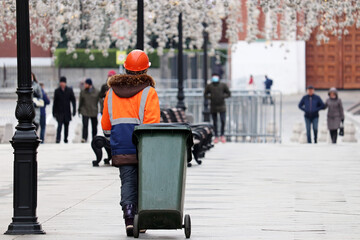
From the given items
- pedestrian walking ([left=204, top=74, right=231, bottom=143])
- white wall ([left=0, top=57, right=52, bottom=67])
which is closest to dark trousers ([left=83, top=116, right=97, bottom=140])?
pedestrian walking ([left=204, top=74, right=231, bottom=143])

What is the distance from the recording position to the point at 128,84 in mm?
8734

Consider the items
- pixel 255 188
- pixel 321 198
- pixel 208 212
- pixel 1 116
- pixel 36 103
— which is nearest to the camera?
pixel 208 212

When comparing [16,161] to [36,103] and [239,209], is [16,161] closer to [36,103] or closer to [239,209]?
[239,209]

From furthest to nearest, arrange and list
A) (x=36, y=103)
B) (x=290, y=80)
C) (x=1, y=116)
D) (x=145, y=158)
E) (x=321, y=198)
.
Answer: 1. (x=290, y=80)
2. (x=1, y=116)
3. (x=36, y=103)
4. (x=321, y=198)
5. (x=145, y=158)

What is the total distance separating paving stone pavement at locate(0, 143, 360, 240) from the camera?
901 cm

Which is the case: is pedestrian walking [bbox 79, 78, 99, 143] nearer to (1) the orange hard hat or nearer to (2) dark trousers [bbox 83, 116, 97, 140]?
(2) dark trousers [bbox 83, 116, 97, 140]

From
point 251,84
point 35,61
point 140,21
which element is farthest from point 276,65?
point 140,21

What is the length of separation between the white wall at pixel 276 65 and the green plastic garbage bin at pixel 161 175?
42.5 metres

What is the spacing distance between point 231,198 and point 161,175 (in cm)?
350

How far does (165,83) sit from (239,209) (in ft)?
135

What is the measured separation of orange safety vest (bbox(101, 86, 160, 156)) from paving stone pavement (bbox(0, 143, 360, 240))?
81 centimetres

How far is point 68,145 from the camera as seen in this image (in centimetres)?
2267

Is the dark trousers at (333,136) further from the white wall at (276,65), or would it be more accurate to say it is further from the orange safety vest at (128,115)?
the white wall at (276,65)

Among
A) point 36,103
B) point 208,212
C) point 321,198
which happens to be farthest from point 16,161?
point 36,103
